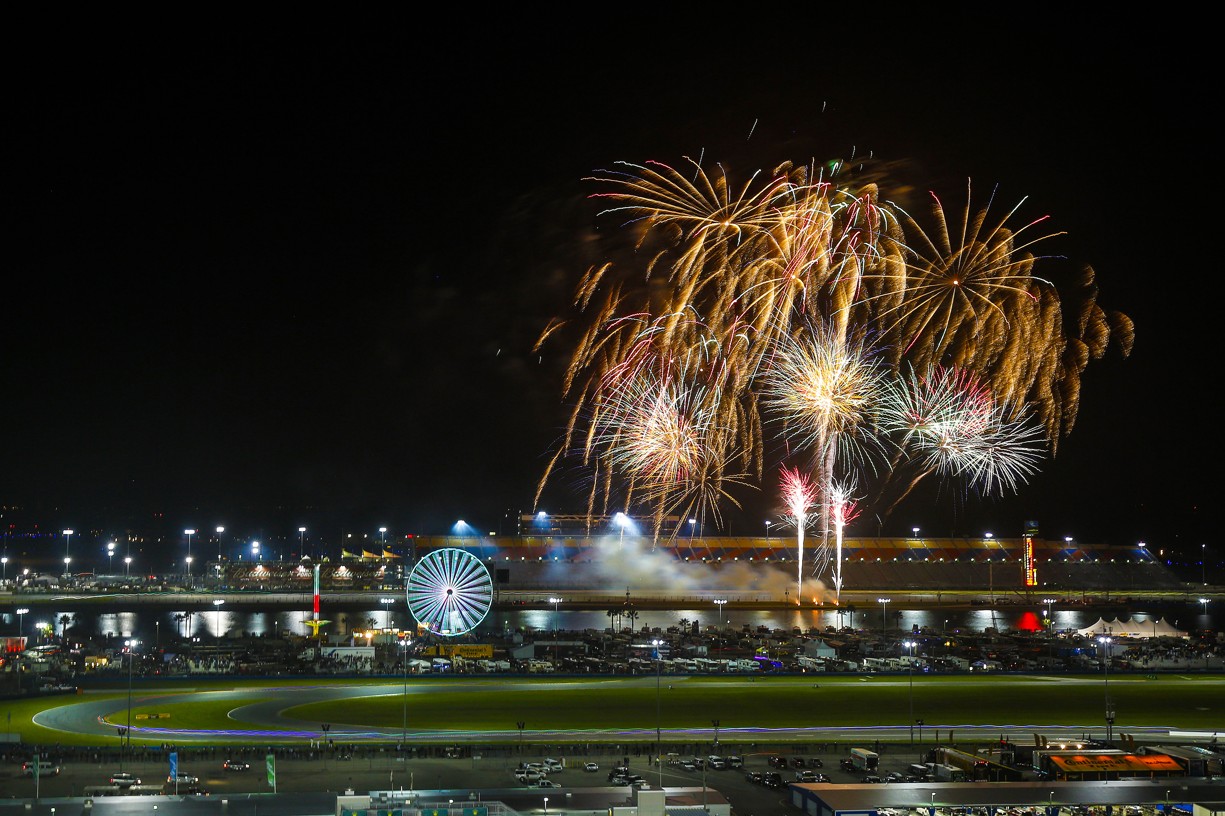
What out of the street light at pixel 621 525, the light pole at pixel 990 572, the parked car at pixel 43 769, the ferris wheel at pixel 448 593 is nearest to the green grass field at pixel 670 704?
the parked car at pixel 43 769

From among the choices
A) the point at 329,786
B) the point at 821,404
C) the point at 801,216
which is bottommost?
the point at 329,786

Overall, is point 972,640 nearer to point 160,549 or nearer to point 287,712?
point 287,712

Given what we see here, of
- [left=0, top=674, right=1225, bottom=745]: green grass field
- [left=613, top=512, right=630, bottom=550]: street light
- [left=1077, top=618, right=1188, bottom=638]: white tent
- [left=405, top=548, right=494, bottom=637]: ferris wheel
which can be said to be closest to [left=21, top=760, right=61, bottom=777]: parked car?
[left=0, top=674, right=1225, bottom=745]: green grass field

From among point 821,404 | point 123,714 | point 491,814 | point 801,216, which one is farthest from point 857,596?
point 491,814

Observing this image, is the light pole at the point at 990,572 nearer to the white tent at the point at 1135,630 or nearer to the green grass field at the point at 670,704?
the white tent at the point at 1135,630

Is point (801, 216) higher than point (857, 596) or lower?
higher

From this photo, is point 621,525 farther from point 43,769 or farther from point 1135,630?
point 43,769
